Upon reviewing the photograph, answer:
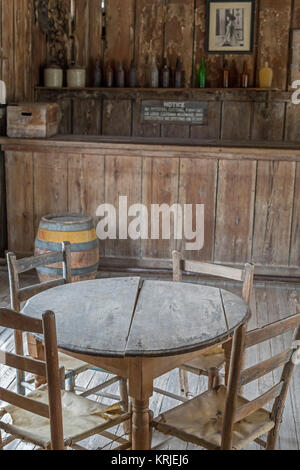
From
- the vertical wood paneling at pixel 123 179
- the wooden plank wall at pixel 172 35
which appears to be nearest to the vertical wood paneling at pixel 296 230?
the vertical wood paneling at pixel 123 179

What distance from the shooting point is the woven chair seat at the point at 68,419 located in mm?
2258

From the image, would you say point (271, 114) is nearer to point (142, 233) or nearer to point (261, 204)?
point (261, 204)

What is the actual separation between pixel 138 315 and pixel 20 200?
313 centimetres

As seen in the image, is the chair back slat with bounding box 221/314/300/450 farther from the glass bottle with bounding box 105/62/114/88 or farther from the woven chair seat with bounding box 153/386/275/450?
the glass bottle with bounding box 105/62/114/88

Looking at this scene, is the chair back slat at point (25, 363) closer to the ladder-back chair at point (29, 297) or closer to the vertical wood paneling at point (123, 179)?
the ladder-back chair at point (29, 297)

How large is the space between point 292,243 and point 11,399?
3498 mm

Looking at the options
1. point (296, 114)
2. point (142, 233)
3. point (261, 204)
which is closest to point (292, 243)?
point (261, 204)

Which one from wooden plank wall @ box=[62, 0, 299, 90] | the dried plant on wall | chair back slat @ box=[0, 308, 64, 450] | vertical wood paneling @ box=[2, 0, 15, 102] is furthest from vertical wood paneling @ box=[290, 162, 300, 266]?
chair back slat @ box=[0, 308, 64, 450]

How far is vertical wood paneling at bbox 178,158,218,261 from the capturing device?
5.23 meters

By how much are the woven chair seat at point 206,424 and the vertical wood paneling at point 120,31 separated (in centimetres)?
465

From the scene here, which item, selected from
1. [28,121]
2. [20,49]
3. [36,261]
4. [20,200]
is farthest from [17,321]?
[20,49]

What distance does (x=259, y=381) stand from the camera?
11.7 ft

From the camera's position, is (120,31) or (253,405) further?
(120,31)

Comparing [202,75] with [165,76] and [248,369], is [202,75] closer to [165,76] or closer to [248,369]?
[165,76]
